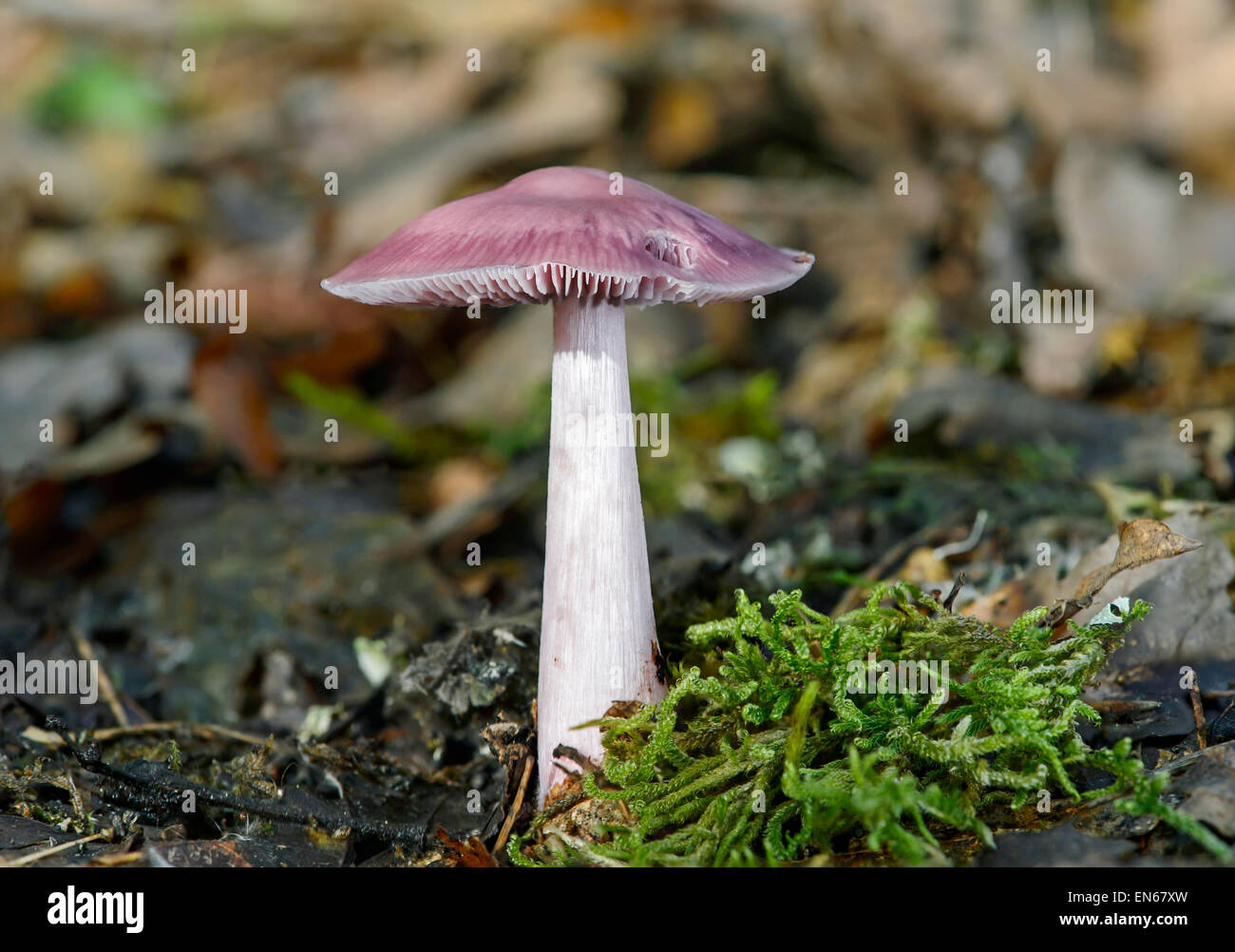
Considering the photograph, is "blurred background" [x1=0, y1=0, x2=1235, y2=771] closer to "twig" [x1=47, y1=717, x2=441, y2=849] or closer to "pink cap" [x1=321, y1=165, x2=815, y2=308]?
"twig" [x1=47, y1=717, x2=441, y2=849]

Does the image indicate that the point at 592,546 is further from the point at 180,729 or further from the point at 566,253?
the point at 180,729

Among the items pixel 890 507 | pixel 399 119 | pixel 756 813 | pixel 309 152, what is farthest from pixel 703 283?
pixel 309 152

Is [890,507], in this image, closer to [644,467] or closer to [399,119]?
[644,467]

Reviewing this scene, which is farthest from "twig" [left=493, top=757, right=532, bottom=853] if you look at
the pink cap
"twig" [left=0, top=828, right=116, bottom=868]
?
the pink cap

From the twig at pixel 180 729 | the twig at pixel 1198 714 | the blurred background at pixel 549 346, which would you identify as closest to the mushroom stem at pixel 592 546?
the blurred background at pixel 549 346

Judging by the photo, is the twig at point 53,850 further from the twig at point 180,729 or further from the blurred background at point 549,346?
the blurred background at point 549,346

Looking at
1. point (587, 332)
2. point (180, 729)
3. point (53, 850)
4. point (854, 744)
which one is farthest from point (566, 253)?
point (180, 729)
